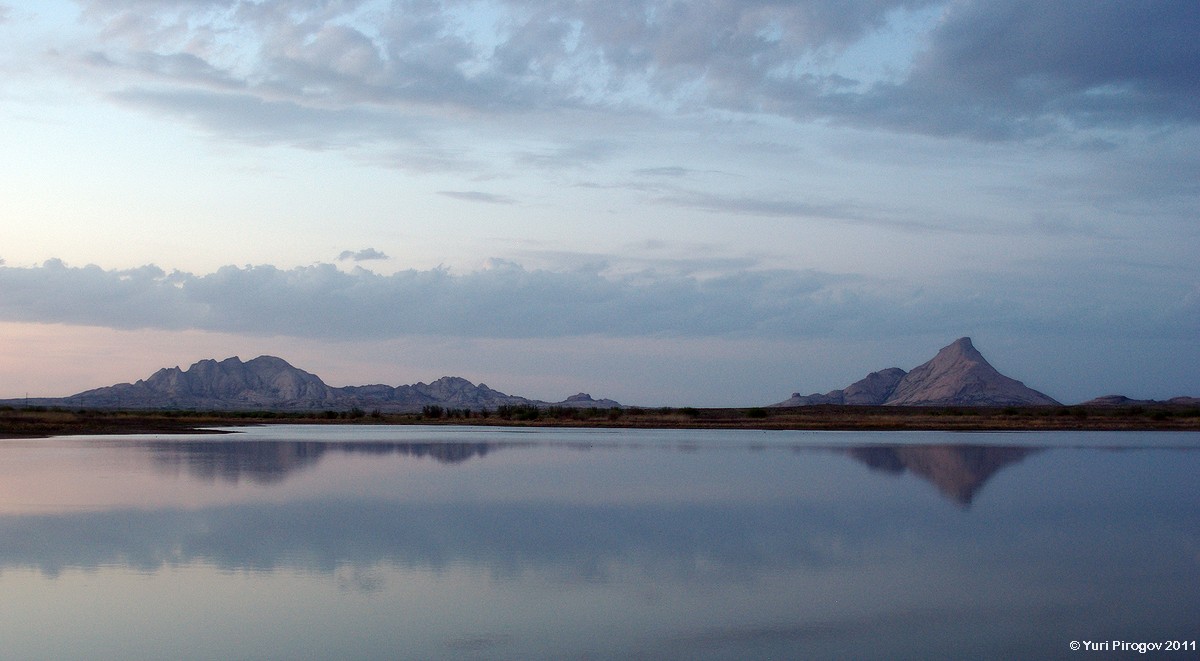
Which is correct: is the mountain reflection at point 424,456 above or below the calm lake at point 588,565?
above

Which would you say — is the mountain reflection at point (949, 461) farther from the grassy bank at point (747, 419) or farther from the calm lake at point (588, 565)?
the grassy bank at point (747, 419)

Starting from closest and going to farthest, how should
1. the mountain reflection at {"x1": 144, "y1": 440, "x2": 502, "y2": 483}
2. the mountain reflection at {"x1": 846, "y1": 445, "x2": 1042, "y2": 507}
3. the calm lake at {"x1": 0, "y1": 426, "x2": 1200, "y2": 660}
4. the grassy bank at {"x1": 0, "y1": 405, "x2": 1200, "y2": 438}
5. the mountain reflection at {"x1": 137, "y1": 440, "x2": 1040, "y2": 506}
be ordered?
the calm lake at {"x1": 0, "y1": 426, "x2": 1200, "y2": 660}
the mountain reflection at {"x1": 846, "y1": 445, "x2": 1042, "y2": 507}
the mountain reflection at {"x1": 137, "y1": 440, "x2": 1040, "y2": 506}
the mountain reflection at {"x1": 144, "y1": 440, "x2": 502, "y2": 483}
the grassy bank at {"x1": 0, "y1": 405, "x2": 1200, "y2": 438}

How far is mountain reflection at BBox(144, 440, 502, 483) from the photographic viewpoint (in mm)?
30500

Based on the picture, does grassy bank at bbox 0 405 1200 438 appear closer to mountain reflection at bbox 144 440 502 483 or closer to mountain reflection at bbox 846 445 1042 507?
mountain reflection at bbox 144 440 502 483

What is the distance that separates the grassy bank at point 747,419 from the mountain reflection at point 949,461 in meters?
29.3

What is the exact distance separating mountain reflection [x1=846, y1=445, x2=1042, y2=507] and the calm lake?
16.1 inches

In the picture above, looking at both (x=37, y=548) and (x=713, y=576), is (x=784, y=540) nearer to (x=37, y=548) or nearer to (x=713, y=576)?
(x=713, y=576)

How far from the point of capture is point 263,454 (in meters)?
40.1

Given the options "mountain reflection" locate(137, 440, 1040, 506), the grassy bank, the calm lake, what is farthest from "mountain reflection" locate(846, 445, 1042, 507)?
the grassy bank

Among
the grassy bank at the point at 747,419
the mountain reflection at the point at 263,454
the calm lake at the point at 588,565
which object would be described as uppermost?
the grassy bank at the point at 747,419

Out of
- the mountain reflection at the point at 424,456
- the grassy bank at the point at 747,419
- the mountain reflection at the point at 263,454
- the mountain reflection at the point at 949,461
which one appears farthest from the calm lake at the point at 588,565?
the grassy bank at the point at 747,419

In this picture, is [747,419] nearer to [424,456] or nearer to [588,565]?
[424,456]

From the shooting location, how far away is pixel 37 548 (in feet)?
51.8

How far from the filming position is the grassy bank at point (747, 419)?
73062 mm
